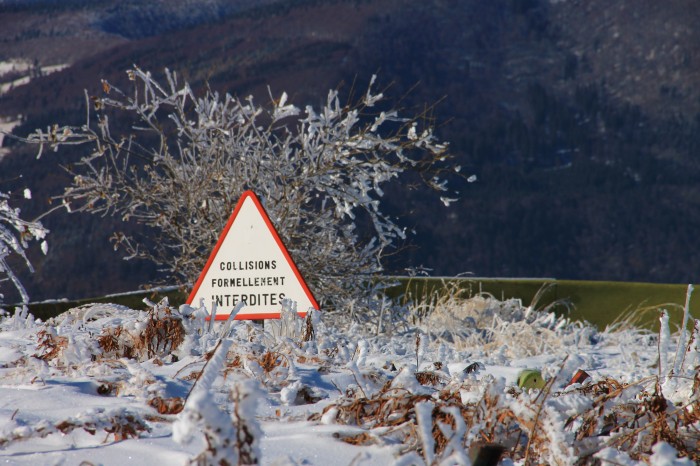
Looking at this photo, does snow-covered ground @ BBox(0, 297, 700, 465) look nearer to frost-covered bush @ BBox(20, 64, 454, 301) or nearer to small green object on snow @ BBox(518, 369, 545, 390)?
small green object on snow @ BBox(518, 369, 545, 390)

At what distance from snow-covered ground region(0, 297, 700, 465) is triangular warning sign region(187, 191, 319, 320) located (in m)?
0.83

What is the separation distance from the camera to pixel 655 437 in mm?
2564

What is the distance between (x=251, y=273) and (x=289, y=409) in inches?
97.8

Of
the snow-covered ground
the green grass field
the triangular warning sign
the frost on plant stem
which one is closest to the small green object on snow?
the snow-covered ground

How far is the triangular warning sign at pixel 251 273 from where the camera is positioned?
17.7ft

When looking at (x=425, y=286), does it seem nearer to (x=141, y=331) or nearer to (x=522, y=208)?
(x=141, y=331)

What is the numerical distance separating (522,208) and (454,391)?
216 ft

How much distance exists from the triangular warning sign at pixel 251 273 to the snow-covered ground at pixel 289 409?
828 mm

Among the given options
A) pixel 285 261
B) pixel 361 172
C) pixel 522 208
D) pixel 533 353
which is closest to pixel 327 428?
pixel 285 261

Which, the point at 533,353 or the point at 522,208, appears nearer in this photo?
the point at 533,353

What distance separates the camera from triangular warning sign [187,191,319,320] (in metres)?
5.41

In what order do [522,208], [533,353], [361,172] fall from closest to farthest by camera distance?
1. [533,353]
2. [361,172]
3. [522,208]

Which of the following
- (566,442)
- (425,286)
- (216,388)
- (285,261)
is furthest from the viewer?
(425,286)

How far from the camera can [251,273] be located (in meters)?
5.49
